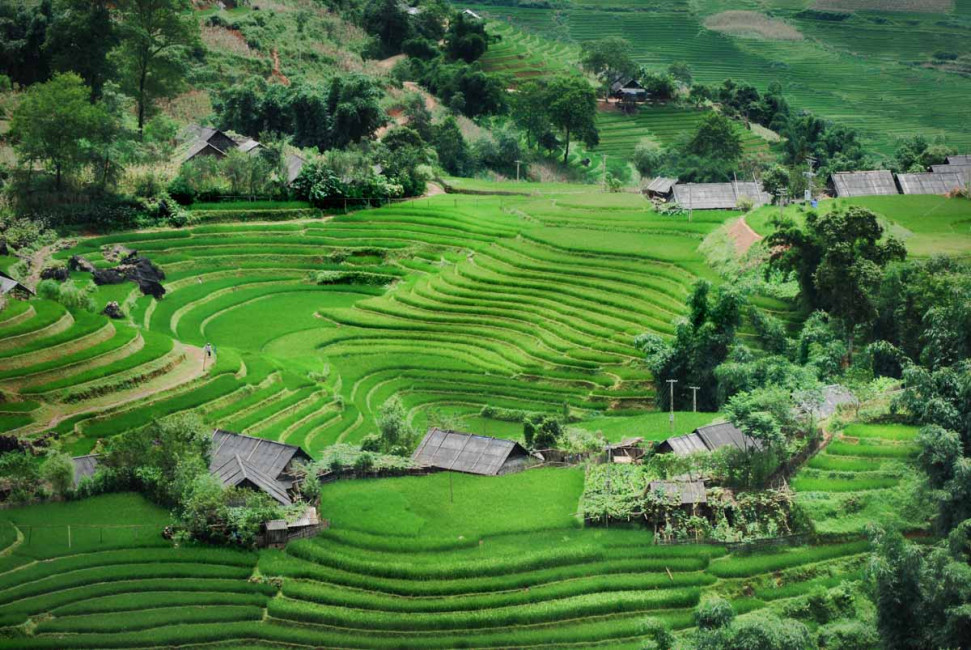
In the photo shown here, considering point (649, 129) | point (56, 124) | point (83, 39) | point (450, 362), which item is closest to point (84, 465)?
point (450, 362)

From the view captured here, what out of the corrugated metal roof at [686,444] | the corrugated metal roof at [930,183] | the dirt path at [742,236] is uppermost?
the corrugated metal roof at [930,183]

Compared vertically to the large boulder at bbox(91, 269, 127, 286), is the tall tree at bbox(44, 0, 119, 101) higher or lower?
higher

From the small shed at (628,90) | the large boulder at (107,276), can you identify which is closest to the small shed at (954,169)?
the small shed at (628,90)

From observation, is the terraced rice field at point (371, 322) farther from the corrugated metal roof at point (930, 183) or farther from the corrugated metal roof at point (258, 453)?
the corrugated metal roof at point (930, 183)

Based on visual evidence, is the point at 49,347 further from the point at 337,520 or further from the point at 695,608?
the point at 695,608

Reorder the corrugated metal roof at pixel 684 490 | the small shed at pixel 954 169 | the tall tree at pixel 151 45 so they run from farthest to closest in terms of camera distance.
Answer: the small shed at pixel 954 169 → the tall tree at pixel 151 45 → the corrugated metal roof at pixel 684 490

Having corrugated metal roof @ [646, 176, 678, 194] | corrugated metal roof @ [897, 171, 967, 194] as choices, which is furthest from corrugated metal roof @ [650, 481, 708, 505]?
corrugated metal roof @ [897, 171, 967, 194]

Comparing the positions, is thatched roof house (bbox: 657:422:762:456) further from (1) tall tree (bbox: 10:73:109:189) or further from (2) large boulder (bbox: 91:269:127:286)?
(1) tall tree (bbox: 10:73:109:189)

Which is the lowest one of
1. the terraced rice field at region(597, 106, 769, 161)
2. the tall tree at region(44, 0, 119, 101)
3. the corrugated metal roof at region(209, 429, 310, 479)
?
the corrugated metal roof at region(209, 429, 310, 479)
